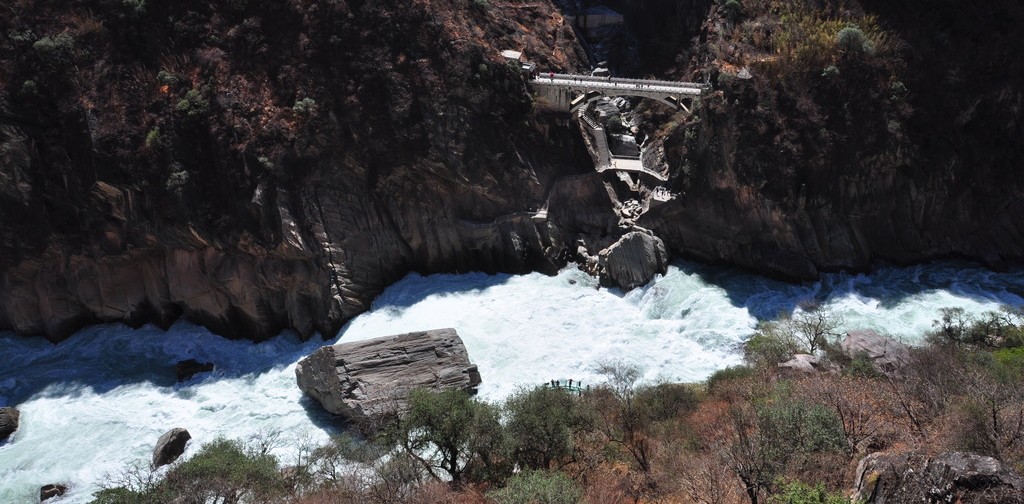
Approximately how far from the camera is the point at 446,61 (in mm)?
43562

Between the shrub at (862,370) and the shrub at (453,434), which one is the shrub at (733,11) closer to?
the shrub at (862,370)

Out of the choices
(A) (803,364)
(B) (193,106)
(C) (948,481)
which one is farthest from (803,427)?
(B) (193,106)

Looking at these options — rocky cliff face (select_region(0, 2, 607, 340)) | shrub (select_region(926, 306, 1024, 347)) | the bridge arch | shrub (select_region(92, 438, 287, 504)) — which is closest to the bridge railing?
the bridge arch

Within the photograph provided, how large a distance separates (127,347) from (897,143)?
43.8 metres

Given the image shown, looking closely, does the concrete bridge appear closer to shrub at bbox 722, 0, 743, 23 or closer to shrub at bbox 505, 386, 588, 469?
shrub at bbox 722, 0, 743, 23

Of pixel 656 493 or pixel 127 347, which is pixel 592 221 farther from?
pixel 127 347

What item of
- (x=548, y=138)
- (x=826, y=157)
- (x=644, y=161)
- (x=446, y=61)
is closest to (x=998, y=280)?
(x=826, y=157)

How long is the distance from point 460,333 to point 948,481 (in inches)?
1066

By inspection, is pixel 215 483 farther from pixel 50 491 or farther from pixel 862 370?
→ pixel 862 370

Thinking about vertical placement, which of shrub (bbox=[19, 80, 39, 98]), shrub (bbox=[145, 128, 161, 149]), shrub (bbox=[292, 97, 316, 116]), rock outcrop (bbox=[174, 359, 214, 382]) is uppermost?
shrub (bbox=[19, 80, 39, 98])

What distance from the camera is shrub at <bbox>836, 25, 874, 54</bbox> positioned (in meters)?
41.6

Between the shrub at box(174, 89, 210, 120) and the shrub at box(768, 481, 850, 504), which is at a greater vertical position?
the shrub at box(174, 89, 210, 120)

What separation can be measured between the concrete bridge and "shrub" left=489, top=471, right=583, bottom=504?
29.1 metres

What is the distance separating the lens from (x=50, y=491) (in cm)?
2938
